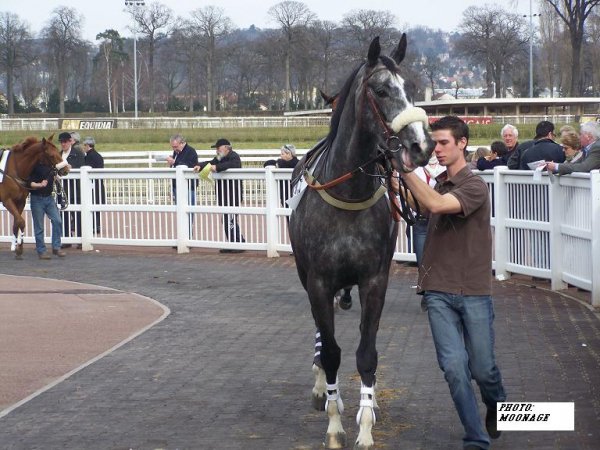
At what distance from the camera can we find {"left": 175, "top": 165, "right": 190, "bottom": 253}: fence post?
18.6 metres

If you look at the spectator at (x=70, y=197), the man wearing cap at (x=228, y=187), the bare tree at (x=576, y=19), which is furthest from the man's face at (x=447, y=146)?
the bare tree at (x=576, y=19)

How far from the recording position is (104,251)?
64.1 ft

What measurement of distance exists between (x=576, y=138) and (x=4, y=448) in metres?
8.82

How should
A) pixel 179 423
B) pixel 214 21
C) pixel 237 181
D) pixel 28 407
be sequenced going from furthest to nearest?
1. pixel 214 21
2. pixel 237 181
3. pixel 28 407
4. pixel 179 423

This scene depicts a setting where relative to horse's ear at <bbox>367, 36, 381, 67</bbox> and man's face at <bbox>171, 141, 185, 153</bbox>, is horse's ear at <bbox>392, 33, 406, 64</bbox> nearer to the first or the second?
horse's ear at <bbox>367, 36, 381, 67</bbox>

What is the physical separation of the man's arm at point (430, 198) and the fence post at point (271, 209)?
11625 millimetres

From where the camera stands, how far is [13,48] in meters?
103

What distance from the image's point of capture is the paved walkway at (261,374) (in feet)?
23.0

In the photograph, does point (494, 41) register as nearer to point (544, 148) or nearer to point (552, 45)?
point (552, 45)

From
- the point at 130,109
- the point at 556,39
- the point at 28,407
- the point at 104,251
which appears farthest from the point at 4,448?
the point at 130,109

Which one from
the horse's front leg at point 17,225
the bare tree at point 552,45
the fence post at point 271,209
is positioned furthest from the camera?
the bare tree at point 552,45

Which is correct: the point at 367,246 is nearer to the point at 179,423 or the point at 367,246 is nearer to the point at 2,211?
the point at 179,423

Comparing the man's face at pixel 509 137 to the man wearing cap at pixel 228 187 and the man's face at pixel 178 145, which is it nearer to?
the man wearing cap at pixel 228 187

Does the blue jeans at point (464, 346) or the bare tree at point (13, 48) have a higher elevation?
the bare tree at point (13, 48)
